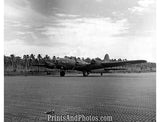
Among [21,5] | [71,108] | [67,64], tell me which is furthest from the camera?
[67,64]

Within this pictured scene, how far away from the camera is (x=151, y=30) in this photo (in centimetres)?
993

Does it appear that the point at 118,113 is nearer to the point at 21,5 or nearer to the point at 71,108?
the point at 71,108

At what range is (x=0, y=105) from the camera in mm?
8781

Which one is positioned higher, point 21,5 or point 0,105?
point 21,5

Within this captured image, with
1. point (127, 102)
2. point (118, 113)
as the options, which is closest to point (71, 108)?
point (118, 113)

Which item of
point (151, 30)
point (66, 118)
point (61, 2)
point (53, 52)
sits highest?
point (61, 2)

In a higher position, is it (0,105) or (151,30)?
(151,30)

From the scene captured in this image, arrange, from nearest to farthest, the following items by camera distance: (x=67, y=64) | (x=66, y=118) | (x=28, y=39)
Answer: (x=66, y=118) < (x=28, y=39) < (x=67, y=64)

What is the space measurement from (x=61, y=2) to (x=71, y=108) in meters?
3.85

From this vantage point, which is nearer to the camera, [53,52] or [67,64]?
[53,52]

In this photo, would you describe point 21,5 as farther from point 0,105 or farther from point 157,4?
point 157,4

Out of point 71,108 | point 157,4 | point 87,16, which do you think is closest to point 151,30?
point 157,4

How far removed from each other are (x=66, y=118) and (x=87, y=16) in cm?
450

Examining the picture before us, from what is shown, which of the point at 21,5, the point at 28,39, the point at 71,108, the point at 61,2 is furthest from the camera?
the point at 28,39
